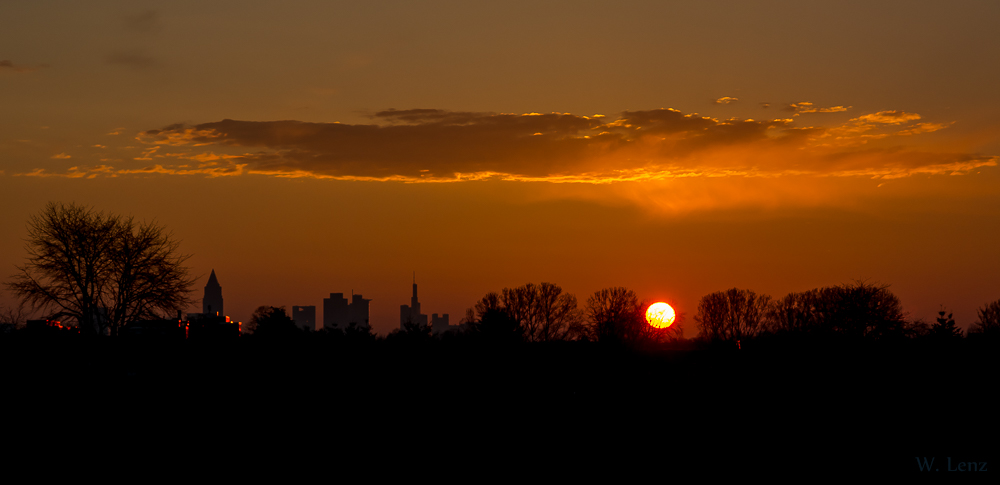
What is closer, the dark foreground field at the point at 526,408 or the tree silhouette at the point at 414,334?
the dark foreground field at the point at 526,408

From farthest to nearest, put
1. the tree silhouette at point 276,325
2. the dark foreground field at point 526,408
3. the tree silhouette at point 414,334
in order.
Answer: the tree silhouette at point 276,325
the tree silhouette at point 414,334
the dark foreground field at point 526,408

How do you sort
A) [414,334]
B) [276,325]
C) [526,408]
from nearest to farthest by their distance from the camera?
1. [526,408]
2. [414,334]
3. [276,325]

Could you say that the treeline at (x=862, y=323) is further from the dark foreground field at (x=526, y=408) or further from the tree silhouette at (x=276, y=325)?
the tree silhouette at (x=276, y=325)

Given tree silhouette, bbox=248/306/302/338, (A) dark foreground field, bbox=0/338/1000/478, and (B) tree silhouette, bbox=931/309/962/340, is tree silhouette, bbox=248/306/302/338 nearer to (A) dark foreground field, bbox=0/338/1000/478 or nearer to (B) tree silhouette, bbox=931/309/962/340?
(A) dark foreground field, bbox=0/338/1000/478

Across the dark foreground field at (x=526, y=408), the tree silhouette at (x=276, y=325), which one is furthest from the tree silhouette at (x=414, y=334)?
the tree silhouette at (x=276, y=325)

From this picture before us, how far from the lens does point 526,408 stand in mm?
32750

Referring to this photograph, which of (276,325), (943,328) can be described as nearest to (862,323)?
(943,328)

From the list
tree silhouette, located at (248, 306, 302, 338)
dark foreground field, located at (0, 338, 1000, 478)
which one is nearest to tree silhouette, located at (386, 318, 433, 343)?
dark foreground field, located at (0, 338, 1000, 478)

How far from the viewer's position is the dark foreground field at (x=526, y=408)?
27703 millimetres

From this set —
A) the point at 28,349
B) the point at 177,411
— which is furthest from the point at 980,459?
the point at 28,349

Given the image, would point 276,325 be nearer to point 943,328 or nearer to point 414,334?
point 414,334

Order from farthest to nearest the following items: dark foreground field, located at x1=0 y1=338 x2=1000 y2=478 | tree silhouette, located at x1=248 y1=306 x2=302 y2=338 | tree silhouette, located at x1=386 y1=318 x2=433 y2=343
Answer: tree silhouette, located at x1=248 y1=306 x2=302 y2=338 → tree silhouette, located at x1=386 y1=318 x2=433 y2=343 → dark foreground field, located at x1=0 y1=338 x2=1000 y2=478

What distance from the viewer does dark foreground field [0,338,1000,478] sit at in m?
27.7

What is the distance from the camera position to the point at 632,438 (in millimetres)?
30328
